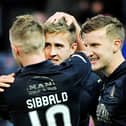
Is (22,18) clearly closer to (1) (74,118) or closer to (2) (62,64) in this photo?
(2) (62,64)

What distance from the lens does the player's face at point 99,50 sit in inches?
220

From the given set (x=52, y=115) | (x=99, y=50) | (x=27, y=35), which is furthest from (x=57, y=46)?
(x=52, y=115)

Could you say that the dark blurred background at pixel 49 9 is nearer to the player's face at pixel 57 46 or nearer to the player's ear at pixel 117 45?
the player's face at pixel 57 46

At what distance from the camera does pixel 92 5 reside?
12.5m

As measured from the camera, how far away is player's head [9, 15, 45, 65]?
16.5ft

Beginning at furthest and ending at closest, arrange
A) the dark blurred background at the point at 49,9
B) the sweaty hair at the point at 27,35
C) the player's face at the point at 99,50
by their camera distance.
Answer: the dark blurred background at the point at 49,9, the player's face at the point at 99,50, the sweaty hair at the point at 27,35

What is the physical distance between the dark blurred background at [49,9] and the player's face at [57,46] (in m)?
6.10

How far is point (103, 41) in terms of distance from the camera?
5.64 metres

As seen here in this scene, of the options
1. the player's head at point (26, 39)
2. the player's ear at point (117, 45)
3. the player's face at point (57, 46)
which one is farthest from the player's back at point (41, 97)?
the player's ear at point (117, 45)

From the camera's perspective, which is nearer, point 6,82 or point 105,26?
point 6,82

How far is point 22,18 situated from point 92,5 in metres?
7.42

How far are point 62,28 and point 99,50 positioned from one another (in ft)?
1.10

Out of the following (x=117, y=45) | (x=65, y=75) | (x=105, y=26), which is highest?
(x=105, y=26)

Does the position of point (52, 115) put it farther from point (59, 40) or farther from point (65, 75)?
point (59, 40)
